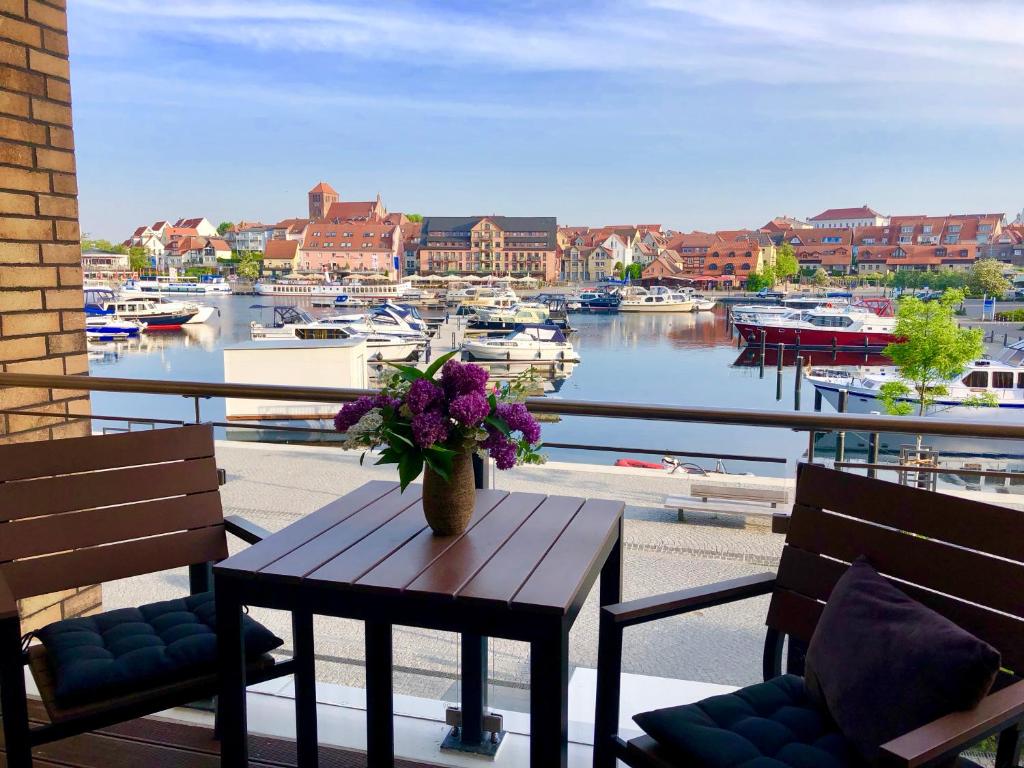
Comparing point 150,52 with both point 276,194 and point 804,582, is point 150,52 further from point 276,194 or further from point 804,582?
point 804,582

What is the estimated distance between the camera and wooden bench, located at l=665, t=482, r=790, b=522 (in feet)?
10.4

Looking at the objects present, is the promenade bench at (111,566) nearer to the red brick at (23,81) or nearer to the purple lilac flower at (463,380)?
the purple lilac flower at (463,380)

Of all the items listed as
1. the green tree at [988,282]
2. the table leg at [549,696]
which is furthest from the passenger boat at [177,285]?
the table leg at [549,696]

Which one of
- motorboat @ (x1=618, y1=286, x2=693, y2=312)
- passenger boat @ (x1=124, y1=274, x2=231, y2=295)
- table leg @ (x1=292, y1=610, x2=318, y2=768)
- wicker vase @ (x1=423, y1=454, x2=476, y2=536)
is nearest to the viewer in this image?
wicker vase @ (x1=423, y1=454, x2=476, y2=536)

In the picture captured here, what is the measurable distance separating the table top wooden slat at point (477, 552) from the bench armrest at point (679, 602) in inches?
8.2

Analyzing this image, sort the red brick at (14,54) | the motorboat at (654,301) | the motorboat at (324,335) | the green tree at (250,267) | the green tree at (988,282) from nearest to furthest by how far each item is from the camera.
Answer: the red brick at (14,54) < the green tree at (988,282) < the motorboat at (324,335) < the motorboat at (654,301) < the green tree at (250,267)

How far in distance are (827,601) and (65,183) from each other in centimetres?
285

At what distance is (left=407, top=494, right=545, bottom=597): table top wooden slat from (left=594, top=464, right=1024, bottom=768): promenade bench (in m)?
0.27

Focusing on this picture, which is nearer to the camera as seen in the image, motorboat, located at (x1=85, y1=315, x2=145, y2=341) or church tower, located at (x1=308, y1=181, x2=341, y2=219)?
motorboat, located at (x1=85, y1=315, x2=145, y2=341)

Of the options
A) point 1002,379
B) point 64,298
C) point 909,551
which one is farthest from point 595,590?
point 1002,379

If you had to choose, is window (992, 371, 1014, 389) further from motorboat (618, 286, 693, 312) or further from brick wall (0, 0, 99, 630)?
motorboat (618, 286, 693, 312)

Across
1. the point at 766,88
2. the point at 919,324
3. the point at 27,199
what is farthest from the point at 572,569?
the point at 766,88

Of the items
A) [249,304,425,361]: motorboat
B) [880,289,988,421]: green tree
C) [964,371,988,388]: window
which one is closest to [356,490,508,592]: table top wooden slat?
[880,289,988,421]: green tree

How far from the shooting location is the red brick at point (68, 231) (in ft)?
9.71
